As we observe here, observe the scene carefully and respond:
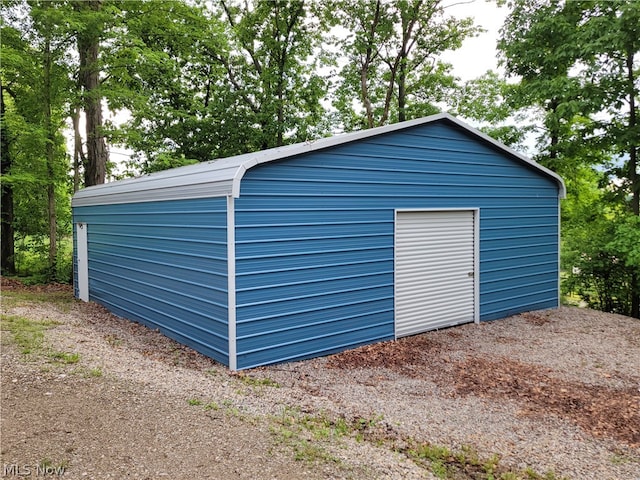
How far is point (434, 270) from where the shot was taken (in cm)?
766

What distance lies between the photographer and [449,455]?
3.65 m

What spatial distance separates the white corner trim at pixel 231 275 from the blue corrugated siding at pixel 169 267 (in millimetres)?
106

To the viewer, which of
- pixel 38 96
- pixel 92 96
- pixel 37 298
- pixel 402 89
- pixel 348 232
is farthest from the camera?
pixel 402 89

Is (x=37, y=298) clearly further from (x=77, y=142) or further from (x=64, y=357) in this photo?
(x=77, y=142)

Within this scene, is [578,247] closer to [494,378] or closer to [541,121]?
[541,121]

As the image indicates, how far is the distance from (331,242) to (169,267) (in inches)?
96.2

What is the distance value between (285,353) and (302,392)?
1021 millimetres

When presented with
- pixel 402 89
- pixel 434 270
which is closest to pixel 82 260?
pixel 434 270

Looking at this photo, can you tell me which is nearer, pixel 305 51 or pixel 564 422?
pixel 564 422

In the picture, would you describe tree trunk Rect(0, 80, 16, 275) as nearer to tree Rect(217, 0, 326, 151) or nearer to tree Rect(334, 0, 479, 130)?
tree Rect(217, 0, 326, 151)

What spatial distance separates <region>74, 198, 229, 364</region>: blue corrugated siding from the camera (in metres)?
5.75

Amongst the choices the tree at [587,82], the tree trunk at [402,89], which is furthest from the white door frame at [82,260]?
the tree trunk at [402,89]

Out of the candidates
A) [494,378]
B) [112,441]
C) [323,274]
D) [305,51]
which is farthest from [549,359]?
[305,51]

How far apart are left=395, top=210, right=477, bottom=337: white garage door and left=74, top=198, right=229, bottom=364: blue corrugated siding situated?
2.81m
